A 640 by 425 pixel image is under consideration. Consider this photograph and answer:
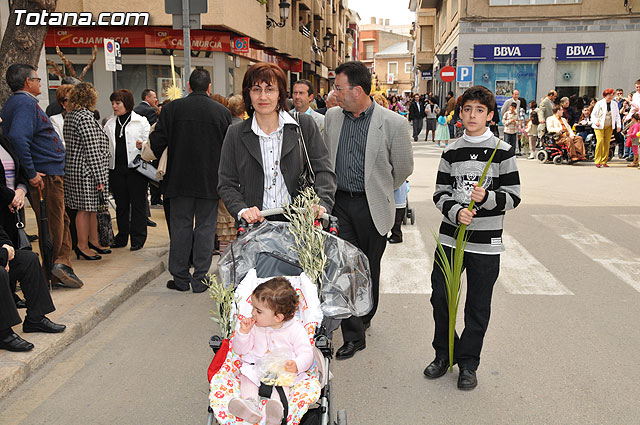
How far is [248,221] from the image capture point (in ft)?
11.8

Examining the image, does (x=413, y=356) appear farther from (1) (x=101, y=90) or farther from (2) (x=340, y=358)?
(1) (x=101, y=90)

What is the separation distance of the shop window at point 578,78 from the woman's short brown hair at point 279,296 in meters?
26.3

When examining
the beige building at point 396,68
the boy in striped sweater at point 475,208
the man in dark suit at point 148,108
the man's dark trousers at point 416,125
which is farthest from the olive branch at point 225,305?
the beige building at point 396,68

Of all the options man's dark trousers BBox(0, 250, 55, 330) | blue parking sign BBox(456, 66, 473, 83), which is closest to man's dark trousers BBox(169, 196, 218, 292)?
man's dark trousers BBox(0, 250, 55, 330)

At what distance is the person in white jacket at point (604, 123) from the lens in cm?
1686

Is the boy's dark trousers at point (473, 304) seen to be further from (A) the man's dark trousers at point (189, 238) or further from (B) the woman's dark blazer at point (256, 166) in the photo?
(A) the man's dark trousers at point (189, 238)

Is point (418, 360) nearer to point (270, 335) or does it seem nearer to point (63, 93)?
point (270, 335)

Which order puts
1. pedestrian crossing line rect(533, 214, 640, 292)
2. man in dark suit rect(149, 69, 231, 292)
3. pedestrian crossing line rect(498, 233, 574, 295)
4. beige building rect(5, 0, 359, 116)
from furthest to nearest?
beige building rect(5, 0, 359, 116), pedestrian crossing line rect(533, 214, 640, 292), man in dark suit rect(149, 69, 231, 292), pedestrian crossing line rect(498, 233, 574, 295)

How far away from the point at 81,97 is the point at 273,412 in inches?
210

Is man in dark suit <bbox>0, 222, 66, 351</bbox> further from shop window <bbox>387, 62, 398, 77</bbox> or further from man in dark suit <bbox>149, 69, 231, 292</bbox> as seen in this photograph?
shop window <bbox>387, 62, 398, 77</bbox>

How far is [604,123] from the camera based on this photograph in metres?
16.9

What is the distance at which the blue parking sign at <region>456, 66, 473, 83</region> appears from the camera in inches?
974

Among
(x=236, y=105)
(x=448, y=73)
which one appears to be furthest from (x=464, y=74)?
(x=236, y=105)

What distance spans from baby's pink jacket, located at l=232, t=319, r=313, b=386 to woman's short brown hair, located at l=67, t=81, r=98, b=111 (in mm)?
4888
